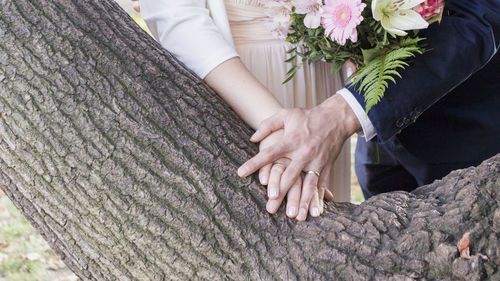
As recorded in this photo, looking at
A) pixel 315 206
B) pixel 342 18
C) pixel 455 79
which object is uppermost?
pixel 342 18

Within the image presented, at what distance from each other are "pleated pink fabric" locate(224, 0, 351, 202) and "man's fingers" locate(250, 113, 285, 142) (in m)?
0.49

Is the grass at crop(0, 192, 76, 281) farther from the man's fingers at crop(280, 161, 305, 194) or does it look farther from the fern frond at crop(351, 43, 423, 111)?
the fern frond at crop(351, 43, 423, 111)

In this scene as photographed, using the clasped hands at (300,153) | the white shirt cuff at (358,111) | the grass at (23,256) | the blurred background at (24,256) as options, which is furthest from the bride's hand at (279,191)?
the grass at (23,256)

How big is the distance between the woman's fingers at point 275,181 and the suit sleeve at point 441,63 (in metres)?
0.38

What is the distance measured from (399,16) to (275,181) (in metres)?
0.65

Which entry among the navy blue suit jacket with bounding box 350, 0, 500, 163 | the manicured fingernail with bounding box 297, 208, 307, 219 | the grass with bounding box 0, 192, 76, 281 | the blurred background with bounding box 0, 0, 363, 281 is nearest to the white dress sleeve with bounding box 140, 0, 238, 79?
the navy blue suit jacket with bounding box 350, 0, 500, 163

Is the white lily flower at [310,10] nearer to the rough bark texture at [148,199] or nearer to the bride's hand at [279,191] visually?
the bride's hand at [279,191]

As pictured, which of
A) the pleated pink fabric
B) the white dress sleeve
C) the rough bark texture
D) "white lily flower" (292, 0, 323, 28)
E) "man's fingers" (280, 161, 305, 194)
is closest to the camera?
the rough bark texture

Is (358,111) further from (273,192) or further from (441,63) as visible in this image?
(273,192)

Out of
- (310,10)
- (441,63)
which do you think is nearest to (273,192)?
(310,10)

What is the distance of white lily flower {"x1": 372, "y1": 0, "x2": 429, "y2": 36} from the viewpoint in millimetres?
1765

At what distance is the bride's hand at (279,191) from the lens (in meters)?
1.69

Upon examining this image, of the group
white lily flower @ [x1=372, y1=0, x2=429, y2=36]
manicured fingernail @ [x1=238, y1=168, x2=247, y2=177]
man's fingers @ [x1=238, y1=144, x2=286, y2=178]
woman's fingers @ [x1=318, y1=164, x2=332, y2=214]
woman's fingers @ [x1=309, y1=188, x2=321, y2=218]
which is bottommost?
woman's fingers @ [x1=318, y1=164, x2=332, y2=214]

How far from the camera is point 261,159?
176 centimetres
